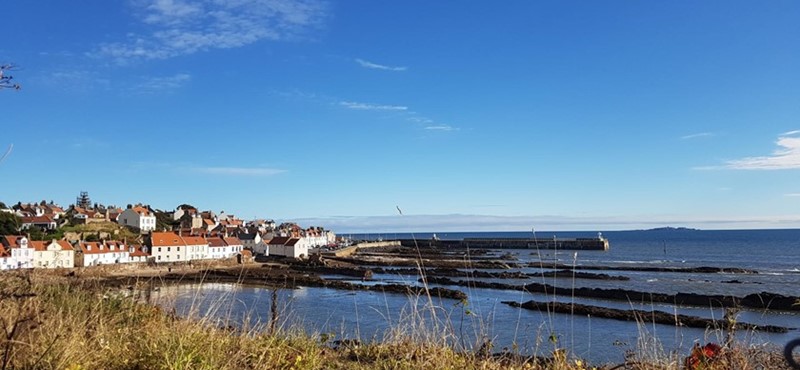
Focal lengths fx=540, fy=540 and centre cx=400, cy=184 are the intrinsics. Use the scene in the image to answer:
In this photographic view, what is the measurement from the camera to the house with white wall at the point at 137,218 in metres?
81.1

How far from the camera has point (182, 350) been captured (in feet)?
12.2

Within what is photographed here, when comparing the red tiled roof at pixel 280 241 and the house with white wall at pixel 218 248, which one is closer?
the house with white wall at pixel 218 248

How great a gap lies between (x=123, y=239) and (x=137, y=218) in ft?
51.4

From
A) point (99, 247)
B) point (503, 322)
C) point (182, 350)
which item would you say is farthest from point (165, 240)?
point (182, 350)

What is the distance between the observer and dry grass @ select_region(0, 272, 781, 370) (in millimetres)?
3617

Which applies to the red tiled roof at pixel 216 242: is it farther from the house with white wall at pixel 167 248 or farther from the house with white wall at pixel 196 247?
the house with white wall at pixel 167 248

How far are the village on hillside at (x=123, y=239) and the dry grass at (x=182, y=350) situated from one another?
123ft

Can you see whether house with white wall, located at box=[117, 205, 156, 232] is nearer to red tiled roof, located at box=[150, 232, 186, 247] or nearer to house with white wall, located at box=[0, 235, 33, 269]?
red tiled roof, located at box=[150, 232, 186, 247]

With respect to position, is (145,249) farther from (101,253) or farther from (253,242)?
(253,242)

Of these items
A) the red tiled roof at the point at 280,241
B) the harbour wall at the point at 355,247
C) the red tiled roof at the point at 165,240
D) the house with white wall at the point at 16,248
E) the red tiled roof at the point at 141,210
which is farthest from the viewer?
the harbour wall at the point at 355,247

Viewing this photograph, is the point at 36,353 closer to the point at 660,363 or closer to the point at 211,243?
the point at 660,363

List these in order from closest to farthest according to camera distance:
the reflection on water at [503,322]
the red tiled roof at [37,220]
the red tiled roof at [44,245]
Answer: the reflection on water at [503,322] < the red tiled roof at [44,245] < the red tiled roof at [37,220]

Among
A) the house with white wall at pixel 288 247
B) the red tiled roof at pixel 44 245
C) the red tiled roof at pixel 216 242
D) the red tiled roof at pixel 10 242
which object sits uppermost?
the red tiled roof at pixel 10 242

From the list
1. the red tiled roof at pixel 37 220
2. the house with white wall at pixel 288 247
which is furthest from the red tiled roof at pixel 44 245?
the house with white wall at pixel 288 247
